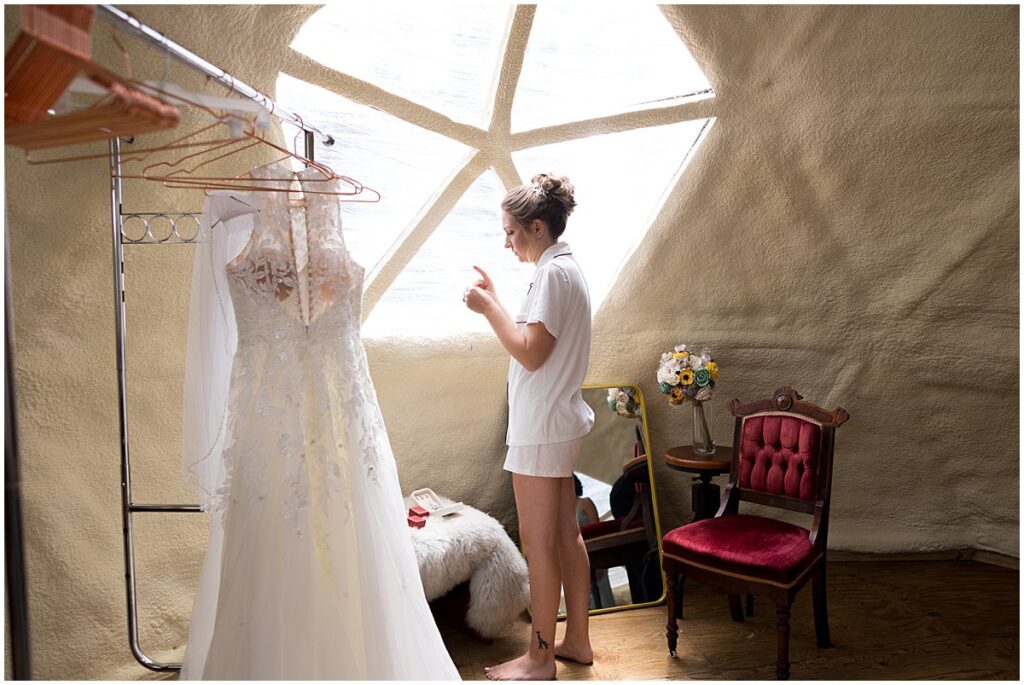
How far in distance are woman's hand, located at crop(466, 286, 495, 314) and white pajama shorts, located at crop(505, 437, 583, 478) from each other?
54cm

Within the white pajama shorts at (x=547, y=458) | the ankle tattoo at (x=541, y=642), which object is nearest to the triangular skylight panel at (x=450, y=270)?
the white pajama shorts at (x=547, y=458)

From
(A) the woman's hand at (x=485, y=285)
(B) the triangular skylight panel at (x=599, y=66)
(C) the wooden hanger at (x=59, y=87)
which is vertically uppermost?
(B) the triangular skylight panel at (x=599, y=66)

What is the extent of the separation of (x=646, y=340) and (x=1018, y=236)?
2.00 metres

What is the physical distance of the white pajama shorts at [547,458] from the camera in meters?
3.00

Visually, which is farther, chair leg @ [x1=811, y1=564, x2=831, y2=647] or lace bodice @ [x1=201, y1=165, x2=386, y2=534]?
chair leg @ [x1=811, y1=564, x2=831, y2=647]

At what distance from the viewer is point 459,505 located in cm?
392

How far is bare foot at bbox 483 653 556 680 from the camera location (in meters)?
3.10

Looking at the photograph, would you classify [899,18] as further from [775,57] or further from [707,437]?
[707,437]

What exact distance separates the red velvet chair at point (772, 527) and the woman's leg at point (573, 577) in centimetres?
38

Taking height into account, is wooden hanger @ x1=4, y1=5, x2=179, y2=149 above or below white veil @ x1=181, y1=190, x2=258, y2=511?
above

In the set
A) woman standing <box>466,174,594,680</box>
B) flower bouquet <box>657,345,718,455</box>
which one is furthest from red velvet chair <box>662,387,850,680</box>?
woman standing <box>466,174,594,680</box>

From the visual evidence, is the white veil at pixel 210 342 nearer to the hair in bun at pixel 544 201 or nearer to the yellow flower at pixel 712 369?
the hair in bun at pixel 544 201

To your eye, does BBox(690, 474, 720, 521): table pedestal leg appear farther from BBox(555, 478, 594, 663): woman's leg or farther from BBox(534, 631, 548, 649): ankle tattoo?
BBox(534, 631, 548, 649): ankle tattoo

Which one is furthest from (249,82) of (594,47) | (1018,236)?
(1018,236)
